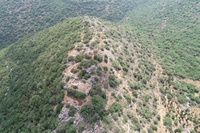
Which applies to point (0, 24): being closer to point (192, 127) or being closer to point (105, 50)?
point (105, 50)

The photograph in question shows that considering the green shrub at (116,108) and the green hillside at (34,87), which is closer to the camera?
the green shrub at (116,108)

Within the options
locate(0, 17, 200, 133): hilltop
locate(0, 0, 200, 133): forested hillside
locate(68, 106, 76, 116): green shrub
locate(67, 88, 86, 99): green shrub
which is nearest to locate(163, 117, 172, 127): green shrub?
locate(0, 17, 200, 133): hilltop

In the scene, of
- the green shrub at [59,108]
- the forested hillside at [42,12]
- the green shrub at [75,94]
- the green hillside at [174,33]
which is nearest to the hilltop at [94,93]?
the green shrub at [75,94]

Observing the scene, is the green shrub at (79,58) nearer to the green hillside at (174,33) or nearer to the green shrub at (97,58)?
the green shrub at (97,58)

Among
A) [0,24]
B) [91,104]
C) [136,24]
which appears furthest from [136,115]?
[0,24]

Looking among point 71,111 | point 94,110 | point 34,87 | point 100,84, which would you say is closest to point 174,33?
point 100,84

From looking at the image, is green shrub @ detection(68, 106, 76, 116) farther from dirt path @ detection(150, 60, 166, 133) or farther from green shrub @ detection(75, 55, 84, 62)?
dirt path @ detection(150, 60, 166, 133)
